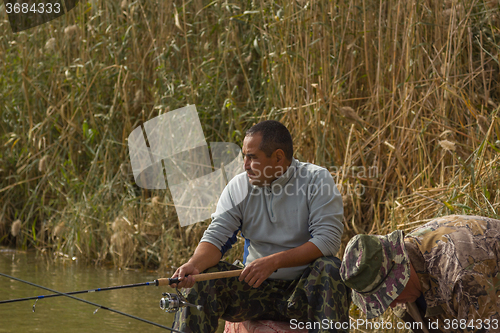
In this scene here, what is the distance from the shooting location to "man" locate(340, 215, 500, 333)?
164 centimetres

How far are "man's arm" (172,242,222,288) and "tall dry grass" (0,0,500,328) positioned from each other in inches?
40.6

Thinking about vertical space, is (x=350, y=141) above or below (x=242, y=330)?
above

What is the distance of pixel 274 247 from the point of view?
2387 mm

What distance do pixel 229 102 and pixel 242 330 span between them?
221cm

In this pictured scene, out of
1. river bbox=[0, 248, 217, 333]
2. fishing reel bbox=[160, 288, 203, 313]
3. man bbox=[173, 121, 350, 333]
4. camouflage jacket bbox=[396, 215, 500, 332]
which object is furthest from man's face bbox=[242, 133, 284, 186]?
Result: river bbox=[0, 248, 217, 333]

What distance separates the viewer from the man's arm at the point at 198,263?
83.8 inches

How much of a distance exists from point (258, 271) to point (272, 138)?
1.72 feet

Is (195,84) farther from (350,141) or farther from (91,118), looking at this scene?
(350,141)

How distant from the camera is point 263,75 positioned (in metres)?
4.13

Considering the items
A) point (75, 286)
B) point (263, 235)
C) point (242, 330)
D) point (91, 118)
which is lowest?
point (75, 286)

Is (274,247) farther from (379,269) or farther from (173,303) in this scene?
(379,269)

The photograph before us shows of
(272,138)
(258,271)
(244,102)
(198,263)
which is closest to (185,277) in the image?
(198,263)

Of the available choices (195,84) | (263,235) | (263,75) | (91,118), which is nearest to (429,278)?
(263,235)

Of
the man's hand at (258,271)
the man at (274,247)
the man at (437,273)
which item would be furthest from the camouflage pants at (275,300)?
the man at (437,273)
